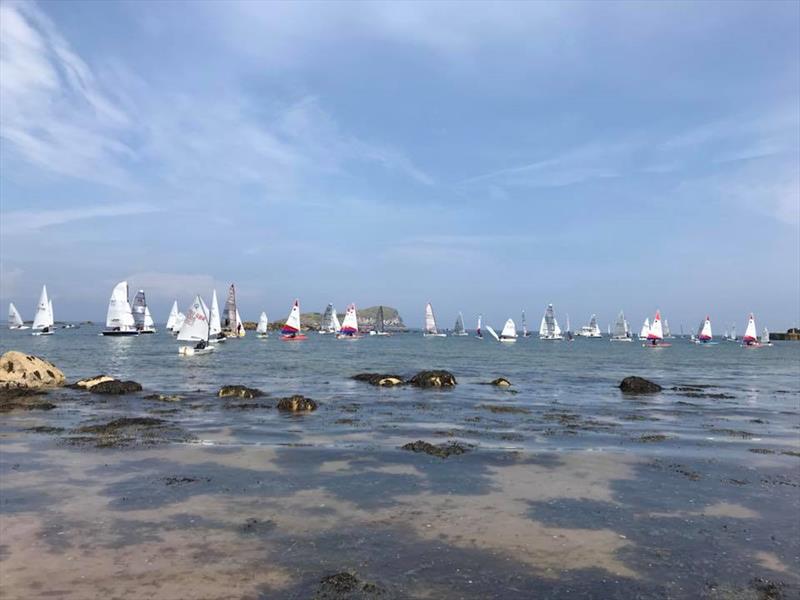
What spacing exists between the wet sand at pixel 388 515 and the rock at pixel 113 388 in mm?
9684

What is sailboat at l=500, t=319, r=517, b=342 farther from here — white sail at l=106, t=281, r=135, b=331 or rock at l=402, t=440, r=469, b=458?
rock at l=402, t=440, r=469, b=458

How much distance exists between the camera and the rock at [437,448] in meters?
19.0

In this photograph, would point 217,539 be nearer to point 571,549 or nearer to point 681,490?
point 571,549

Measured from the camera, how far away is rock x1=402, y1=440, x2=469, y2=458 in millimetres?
18967

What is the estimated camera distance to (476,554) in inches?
407

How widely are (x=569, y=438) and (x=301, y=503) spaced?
42.4ft

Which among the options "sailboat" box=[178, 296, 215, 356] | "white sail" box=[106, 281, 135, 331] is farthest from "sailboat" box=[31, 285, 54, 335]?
"sailboat" box=[178, 296, 215, 356]

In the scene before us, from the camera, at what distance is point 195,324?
77250 mm

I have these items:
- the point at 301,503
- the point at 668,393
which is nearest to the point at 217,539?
the point at 301,503

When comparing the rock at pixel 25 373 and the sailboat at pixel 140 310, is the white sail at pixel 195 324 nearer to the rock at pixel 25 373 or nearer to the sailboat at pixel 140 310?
the rock at pixel 25 373

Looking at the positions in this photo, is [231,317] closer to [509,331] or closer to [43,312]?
[43,312]

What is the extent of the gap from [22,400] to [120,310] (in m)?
98.2

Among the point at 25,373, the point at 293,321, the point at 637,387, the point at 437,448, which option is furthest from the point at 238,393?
the point at 293,321

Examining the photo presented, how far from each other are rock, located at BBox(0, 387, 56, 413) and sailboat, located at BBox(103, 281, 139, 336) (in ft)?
297
